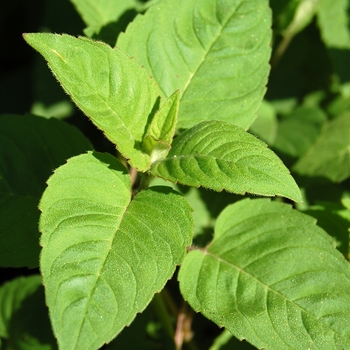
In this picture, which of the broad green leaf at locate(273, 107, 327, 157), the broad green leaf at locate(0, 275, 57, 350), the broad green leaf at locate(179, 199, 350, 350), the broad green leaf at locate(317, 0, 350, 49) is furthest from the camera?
the broad green leaf at locate(317, 0, 350, 49)

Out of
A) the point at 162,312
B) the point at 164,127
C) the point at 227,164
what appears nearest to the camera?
the point at 227,164

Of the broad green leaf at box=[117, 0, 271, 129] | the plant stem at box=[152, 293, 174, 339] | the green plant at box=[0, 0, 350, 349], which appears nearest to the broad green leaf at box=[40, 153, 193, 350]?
the green plant at box=[0, 0, 350, 349]

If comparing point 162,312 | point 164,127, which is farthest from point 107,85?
point 162,312

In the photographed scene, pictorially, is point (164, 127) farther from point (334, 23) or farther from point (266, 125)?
point (334, 23)

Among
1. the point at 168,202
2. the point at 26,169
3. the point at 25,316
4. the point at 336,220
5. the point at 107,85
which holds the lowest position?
the point at 25,316

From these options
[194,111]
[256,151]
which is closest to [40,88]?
[194,111]

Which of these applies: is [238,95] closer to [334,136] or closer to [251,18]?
[251,18]

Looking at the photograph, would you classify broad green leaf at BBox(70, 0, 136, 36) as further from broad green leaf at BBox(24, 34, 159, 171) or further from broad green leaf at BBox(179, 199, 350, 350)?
broad green leaf at BBox(179, 199, 350, 350)
